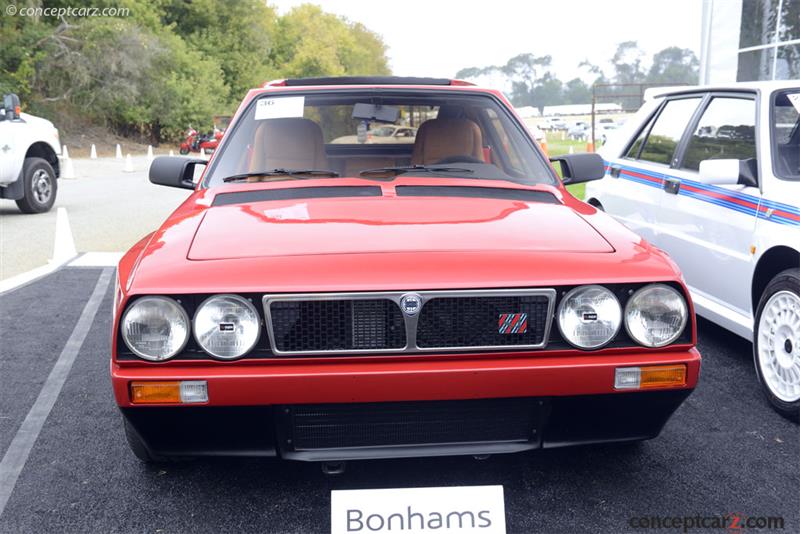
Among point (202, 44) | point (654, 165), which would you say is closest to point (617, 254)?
point (654, 165)

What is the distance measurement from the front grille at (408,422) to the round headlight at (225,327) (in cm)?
25

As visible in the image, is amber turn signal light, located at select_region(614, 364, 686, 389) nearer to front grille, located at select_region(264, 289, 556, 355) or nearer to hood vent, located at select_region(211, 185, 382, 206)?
front grille, located at select_region(264, 289, 556, 355)

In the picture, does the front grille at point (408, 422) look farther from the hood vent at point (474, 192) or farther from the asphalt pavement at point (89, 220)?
the asphalt pavement at point (89, 220)

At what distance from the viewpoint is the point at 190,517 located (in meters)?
2.88

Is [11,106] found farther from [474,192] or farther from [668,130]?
[474,192]

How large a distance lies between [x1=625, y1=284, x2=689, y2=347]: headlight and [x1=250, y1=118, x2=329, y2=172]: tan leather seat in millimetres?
1894

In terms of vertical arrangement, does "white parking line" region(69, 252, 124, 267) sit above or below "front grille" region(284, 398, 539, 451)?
below

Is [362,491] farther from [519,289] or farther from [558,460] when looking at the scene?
[558,460]

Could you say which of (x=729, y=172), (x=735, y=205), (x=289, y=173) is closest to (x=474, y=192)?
(x=289, y=173)

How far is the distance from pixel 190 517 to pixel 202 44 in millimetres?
61356

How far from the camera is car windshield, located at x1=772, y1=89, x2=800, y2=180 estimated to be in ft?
14.7

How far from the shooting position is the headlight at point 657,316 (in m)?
2.66

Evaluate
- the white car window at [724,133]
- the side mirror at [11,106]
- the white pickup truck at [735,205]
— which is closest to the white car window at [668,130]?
the white pickup truck at [735,205]

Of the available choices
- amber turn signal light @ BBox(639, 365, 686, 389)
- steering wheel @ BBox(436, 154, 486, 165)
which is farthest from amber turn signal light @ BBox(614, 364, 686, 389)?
steering wheel @ BBox(436, 154, 486, 165)
